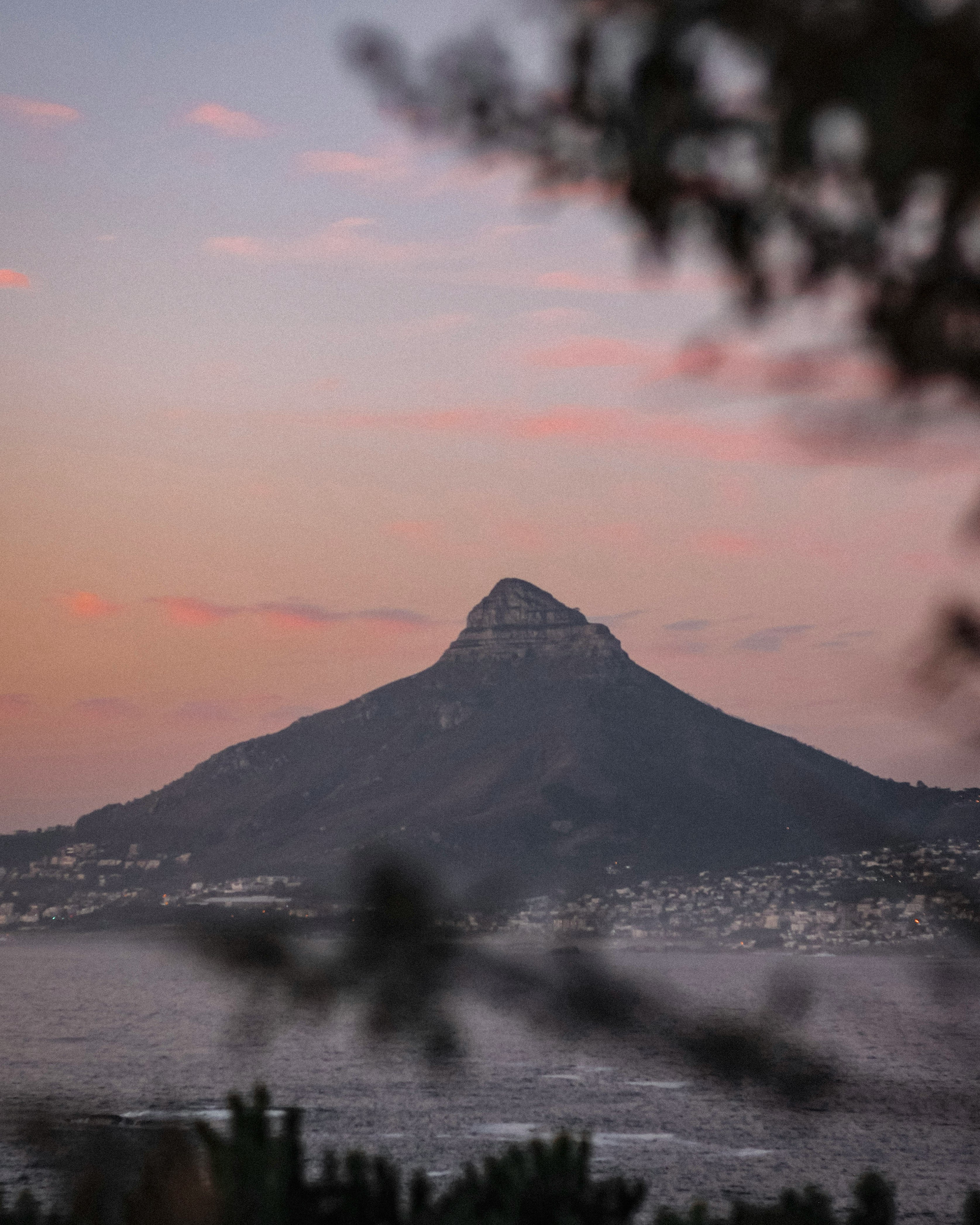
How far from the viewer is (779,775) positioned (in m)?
2.39

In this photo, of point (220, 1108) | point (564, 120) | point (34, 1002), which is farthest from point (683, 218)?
point (34, 1002)

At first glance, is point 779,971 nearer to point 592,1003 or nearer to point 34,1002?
point 592,1003

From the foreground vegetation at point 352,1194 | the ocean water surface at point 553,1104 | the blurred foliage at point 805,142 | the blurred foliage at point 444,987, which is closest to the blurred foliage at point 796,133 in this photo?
the blurred foliage at point 805,142

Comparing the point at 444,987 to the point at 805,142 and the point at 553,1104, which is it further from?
the point at 553,1104

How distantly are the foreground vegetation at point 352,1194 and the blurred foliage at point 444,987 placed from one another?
1.54 metres

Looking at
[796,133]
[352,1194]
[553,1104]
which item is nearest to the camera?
[796,133]

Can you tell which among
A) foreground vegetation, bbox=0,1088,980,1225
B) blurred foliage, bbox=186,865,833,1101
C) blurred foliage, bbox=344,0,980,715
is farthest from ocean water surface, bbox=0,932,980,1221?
blurred foliage, bbox=344,0,980,715

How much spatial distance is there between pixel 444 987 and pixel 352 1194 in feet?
10.5

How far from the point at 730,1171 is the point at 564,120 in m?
92.0

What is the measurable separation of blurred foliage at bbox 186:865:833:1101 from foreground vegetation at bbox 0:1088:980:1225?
154cm

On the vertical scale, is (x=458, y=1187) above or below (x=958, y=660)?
below

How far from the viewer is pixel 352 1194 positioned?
15.7ft

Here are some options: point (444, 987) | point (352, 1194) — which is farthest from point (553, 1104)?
point (444, 987)

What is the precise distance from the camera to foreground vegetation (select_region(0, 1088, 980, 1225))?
371cm
